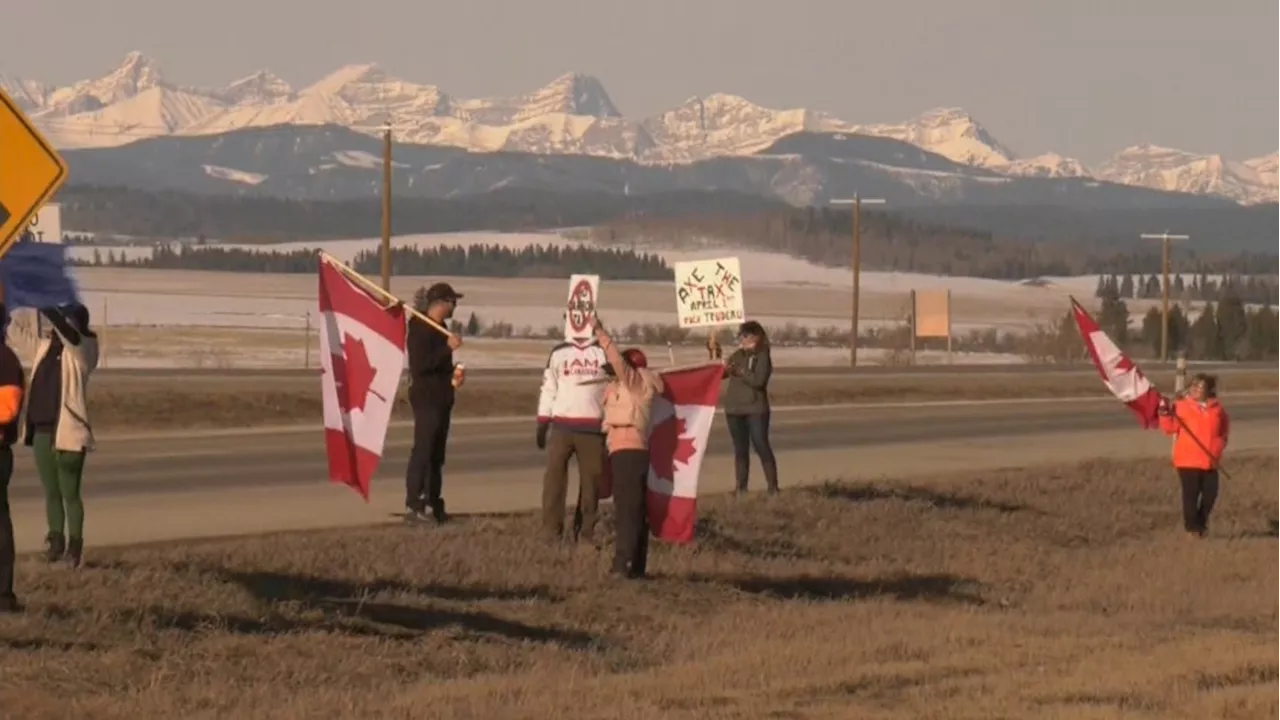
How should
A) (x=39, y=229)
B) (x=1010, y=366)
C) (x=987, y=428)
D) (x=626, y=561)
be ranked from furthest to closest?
(x=1010, y=366) < (x=987, y=428) < (x=39, y=229) < (x=626, y=561)

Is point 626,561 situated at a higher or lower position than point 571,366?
lower

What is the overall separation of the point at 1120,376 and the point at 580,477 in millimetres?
7484

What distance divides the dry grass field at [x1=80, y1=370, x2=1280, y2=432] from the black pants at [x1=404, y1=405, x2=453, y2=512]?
1514 centimetres

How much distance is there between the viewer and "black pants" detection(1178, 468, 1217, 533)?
23.0 metres

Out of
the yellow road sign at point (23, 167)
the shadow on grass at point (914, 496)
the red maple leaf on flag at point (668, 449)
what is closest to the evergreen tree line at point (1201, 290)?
the shadow on grass at point (914, 496)

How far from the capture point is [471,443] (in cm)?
3120

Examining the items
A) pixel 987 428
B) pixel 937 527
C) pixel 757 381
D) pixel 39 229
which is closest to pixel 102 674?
pixel 757 381

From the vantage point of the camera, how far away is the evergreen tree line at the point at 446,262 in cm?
17112

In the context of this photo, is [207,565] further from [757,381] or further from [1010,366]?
[1010,366]

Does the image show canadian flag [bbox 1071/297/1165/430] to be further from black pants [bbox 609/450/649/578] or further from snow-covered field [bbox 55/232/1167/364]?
snow-covered field [bbox 55/232/1167/364]

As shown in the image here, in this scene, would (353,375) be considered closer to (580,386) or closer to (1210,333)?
(580,386)

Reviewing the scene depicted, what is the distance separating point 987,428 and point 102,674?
28.2 metres

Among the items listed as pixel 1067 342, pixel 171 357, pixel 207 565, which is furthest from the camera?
pixel 1067 342

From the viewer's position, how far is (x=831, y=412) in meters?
42.8
